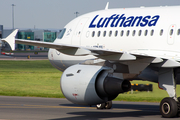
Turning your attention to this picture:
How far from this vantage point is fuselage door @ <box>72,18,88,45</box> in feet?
62.6

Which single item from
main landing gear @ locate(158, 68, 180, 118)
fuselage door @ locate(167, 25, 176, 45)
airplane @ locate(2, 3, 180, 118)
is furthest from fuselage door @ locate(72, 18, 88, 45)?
main landing gear @ locate(158, 68, 180, 118)

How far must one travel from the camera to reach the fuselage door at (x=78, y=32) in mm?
19069

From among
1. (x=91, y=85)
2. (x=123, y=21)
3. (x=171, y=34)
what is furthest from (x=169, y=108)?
(x=123, y=21)

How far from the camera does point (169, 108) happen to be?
48.6 feet

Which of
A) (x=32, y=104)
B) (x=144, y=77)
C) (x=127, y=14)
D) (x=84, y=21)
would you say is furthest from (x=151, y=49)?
(x=32, y=104)

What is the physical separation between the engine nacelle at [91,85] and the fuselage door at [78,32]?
3.89m

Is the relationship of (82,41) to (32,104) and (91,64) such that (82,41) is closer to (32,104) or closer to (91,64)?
Answer: (91,64)

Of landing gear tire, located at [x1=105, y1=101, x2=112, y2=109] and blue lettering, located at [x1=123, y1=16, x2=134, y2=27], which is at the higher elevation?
blue lettering, located at [x1=123, y1=16, x2=134, y2=27]

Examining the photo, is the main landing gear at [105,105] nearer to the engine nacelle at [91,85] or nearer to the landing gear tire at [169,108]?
the engine nacelle at [91,85]

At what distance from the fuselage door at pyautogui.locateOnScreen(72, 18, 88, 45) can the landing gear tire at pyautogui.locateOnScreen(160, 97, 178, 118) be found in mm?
5961

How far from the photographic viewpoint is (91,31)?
60.9 feet

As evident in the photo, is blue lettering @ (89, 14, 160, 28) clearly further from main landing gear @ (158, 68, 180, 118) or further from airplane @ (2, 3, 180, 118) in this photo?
main landing gear @ (158, 68, 180, 118)

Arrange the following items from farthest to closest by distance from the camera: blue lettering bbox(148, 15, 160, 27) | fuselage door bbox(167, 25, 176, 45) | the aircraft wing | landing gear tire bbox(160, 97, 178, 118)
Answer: blue lettering bbox(148, 15, 160, 27) → fuselage door bbox(167, 25, 176, 45) → landing gear tire bbox(160, 97, 178, 118) → the aircraft wing

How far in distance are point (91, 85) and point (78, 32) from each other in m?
5.05
